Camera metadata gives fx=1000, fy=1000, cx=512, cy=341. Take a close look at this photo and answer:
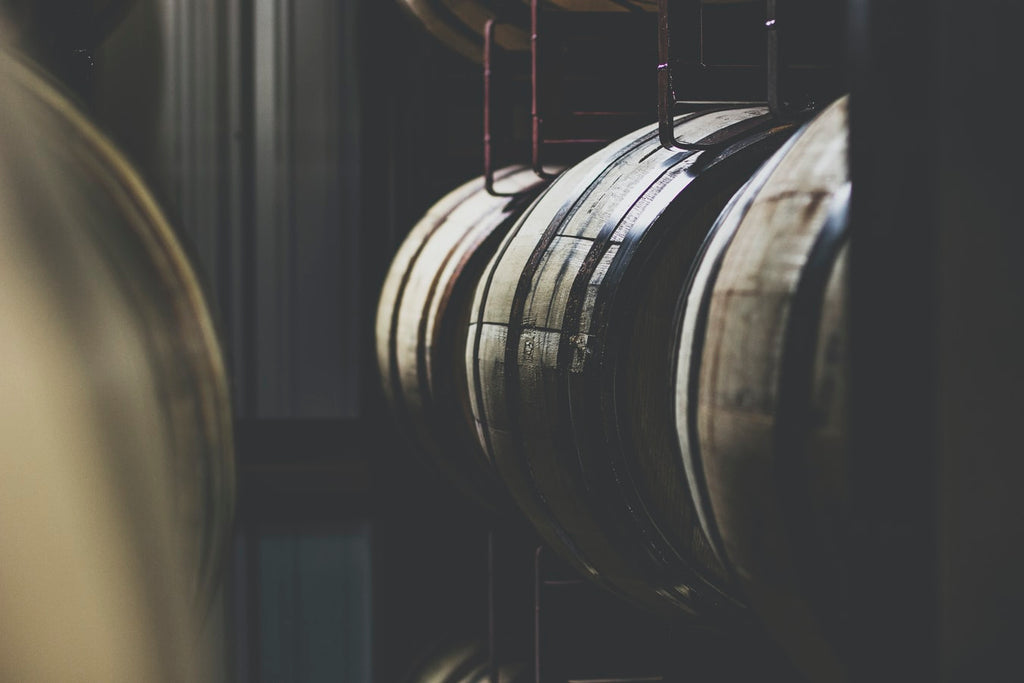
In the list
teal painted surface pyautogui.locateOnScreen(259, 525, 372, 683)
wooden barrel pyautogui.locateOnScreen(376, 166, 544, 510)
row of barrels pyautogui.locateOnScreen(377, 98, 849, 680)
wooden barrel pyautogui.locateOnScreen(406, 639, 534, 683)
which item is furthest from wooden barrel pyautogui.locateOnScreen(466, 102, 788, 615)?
teal painted surface pyautogui.locateOnScreen(259, 525, 372, 683)

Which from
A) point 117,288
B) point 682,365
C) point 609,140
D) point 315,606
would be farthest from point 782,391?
point 315,606

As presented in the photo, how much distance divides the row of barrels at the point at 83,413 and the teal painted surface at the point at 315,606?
4.13m

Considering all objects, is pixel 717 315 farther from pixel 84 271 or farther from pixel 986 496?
pixel 84 271

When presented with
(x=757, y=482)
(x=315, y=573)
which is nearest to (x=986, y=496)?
(x=757, y=482)

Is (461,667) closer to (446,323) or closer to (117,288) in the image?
(446,323)

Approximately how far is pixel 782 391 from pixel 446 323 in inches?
64.3

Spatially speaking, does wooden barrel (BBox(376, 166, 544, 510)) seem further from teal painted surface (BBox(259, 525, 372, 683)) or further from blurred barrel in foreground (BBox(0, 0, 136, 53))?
teal painted surface (BBox(259, 525, 372, 683))

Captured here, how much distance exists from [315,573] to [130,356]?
14.4 feet

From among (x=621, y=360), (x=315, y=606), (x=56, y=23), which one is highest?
(x=56, y=23)

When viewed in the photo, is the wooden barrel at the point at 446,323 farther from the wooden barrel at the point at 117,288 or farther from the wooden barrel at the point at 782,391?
the wooden barrel at the point at 117,288

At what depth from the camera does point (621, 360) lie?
3.91 feet

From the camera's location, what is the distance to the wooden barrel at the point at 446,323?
226 centimetres

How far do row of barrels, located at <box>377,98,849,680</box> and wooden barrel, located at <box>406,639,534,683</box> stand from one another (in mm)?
668

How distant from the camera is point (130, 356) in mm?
299
